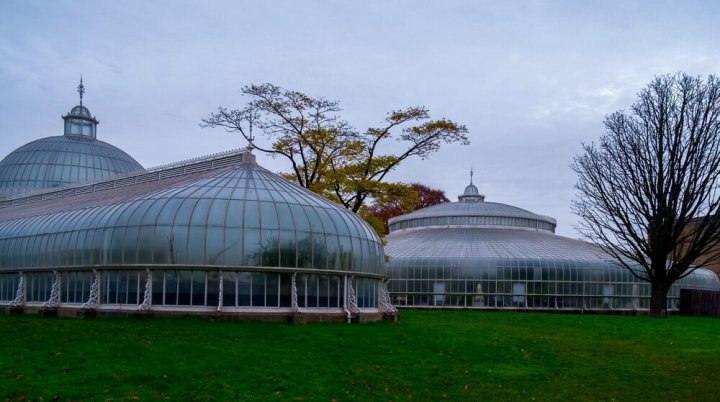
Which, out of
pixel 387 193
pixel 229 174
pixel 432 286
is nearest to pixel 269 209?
pixel 229 174

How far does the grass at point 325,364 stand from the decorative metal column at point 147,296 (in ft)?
3.68

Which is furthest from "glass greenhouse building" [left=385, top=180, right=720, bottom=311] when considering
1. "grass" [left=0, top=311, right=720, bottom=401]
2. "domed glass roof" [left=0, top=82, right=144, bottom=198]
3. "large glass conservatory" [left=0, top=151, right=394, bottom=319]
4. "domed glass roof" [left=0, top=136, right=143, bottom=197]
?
"grass" [left=0, top=311, right=720, bottom=401]

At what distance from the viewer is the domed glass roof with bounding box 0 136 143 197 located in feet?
201

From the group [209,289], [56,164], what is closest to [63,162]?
[56,164]

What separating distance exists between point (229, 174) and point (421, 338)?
1259cm

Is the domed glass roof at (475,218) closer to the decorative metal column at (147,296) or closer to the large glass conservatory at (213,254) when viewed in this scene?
the large glass conservatory at (213,254)

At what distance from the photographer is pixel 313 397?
17906 mm

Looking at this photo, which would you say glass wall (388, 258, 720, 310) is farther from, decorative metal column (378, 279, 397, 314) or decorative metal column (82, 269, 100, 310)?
decorative metal column (82, 269, 100, 310)

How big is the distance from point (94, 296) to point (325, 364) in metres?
14.1

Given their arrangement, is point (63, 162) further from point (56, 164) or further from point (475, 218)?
point (475, 218)

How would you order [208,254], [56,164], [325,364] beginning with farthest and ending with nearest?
[56,164] → [208,254] → [325,364]

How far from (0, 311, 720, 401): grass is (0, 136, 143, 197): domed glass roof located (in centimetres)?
3384

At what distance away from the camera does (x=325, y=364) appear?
21.7m

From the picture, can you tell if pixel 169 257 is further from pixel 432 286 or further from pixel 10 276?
pixel 432 286
